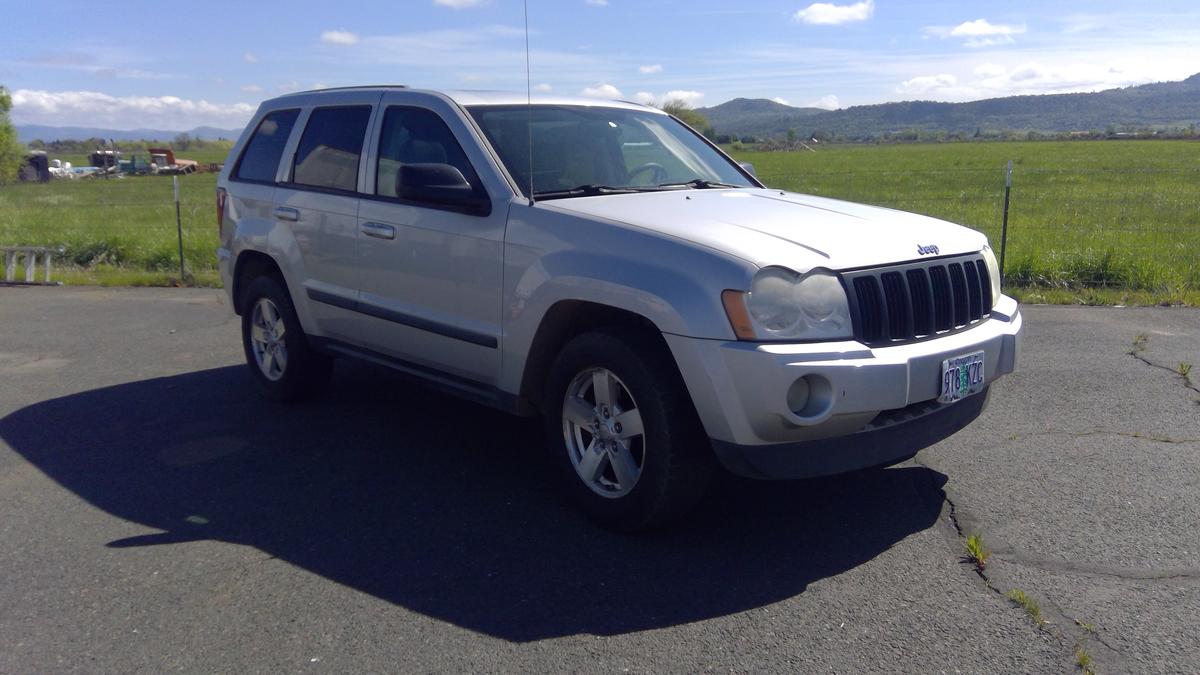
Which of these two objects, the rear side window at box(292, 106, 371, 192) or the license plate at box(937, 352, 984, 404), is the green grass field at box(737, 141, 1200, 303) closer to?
the license plate at box(937, 352, 984, 404)

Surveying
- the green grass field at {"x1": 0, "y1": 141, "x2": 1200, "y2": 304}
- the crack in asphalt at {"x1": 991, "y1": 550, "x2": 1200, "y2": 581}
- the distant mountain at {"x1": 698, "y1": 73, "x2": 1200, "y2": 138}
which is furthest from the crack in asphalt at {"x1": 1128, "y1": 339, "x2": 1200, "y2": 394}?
the distant mountain at {"x1": 698, "y1": 73, "x2": 1200, "y2": 138}

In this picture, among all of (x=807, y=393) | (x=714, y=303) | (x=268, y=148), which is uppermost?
(x=268, y=148)

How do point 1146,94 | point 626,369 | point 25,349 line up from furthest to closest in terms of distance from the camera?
point 1146,94
point 25,349
point 626,369

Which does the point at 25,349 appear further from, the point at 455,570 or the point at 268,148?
the point at 455,570

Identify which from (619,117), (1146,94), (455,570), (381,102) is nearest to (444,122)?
(381,102)

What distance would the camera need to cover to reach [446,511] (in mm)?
4828

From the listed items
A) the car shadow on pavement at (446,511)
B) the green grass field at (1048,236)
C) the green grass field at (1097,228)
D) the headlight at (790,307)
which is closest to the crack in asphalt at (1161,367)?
the green grass field at (1048,236)

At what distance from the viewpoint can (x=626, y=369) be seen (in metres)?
4.27

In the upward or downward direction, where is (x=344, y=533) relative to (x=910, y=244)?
downward

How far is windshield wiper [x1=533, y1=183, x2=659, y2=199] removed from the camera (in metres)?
4.99

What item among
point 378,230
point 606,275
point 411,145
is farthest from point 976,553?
point 411,145

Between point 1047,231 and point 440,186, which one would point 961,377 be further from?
point 1047,231

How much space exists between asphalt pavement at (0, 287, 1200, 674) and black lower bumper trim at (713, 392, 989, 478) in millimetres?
388

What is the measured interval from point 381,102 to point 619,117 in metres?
1.30
